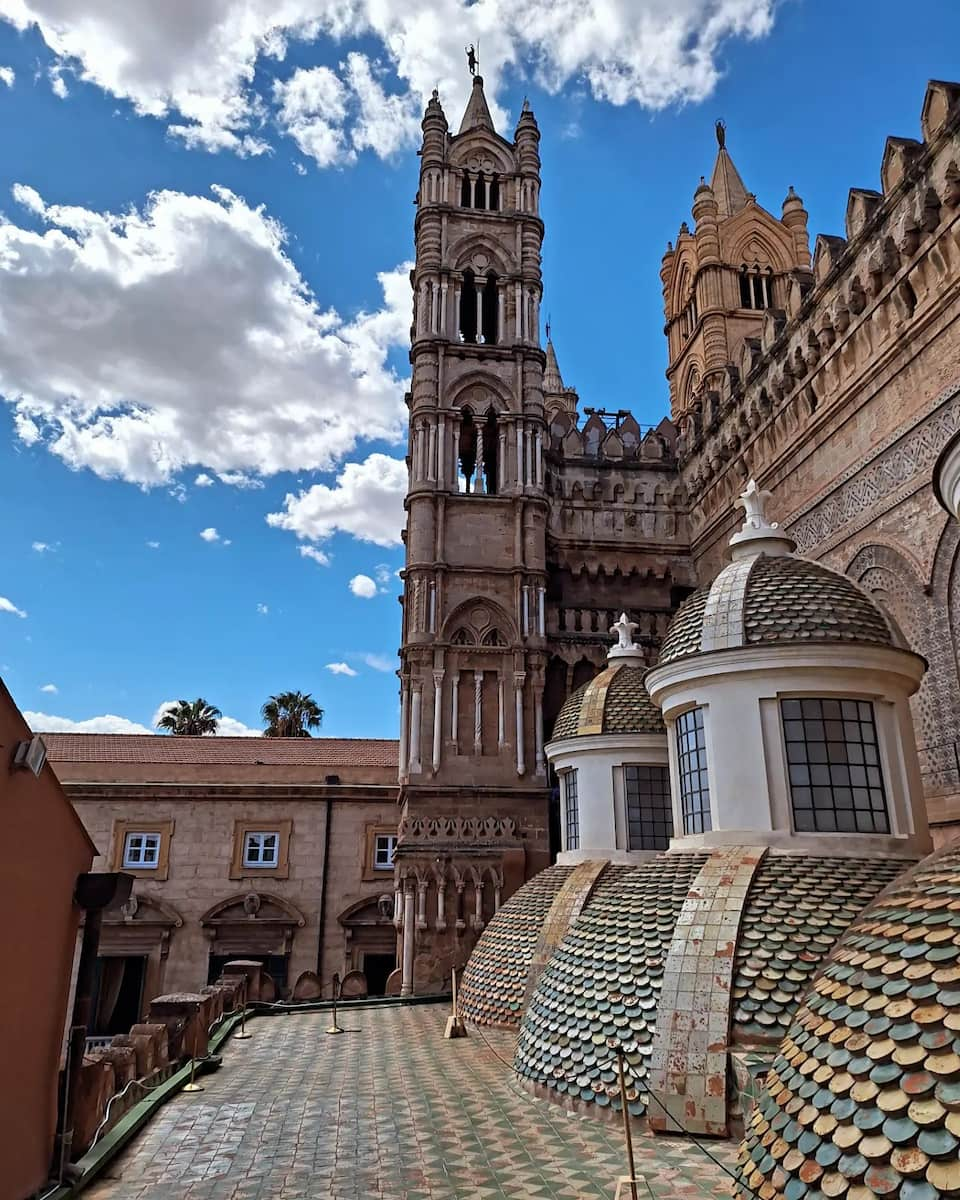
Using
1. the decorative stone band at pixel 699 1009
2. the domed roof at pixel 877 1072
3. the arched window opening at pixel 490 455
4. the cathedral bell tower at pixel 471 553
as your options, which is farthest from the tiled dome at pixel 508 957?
the arched window opening at pixel 490 455

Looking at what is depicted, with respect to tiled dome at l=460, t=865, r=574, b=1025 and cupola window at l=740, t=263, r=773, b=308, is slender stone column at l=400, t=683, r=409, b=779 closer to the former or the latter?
tiled dome at l=460, t=865, r=574, b=1025

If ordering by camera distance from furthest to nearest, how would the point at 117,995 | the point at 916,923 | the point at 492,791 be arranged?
the point at 117,995 < the point at 492,791 < the point at 916,923

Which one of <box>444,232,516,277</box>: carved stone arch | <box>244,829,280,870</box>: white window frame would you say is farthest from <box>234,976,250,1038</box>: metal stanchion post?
<box>444,232,516,277</box>: carved stone arch

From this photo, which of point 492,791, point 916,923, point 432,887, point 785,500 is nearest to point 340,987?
point 432,887

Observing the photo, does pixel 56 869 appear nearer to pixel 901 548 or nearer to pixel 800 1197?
pixel 800 1197

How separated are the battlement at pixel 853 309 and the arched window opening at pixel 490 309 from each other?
24.6ft

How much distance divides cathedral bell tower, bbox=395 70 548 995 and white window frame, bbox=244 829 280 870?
7685 mm

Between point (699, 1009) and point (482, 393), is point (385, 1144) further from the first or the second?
point (482, 393)

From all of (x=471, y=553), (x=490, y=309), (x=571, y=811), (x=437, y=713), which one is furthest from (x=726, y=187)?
(x=571, y=811)

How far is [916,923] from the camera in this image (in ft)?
19.9

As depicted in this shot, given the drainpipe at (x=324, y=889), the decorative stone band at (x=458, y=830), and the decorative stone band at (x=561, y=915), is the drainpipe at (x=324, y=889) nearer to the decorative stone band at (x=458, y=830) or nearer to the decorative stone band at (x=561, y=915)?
the decorative stone band at (x=458, y=830)

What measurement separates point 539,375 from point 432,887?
583 inches

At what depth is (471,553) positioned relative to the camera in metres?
24.0

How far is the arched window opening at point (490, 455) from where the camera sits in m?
26.0
